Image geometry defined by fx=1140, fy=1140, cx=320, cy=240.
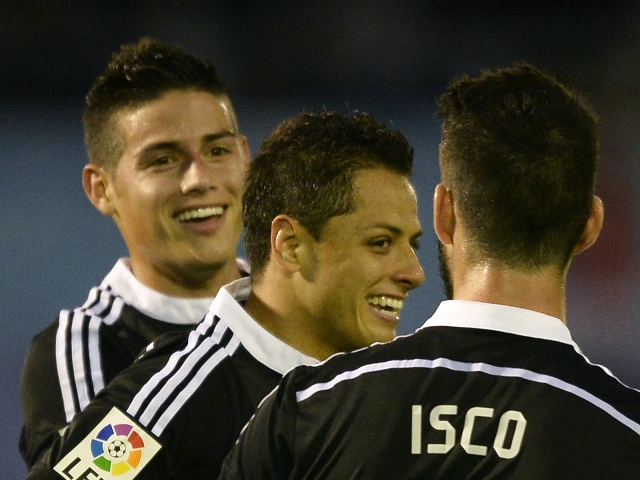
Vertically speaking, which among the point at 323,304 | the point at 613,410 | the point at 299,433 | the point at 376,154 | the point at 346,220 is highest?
the point at 376,154

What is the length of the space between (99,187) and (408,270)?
1.04 m

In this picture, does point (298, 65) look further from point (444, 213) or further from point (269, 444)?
point (269, 444)

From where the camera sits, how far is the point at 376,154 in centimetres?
258

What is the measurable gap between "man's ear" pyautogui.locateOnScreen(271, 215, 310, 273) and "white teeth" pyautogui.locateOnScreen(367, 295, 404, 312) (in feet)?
0.62

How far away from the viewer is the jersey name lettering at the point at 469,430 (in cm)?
176

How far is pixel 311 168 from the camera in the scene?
99.5 inches

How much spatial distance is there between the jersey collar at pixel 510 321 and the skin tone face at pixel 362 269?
2.04 ft

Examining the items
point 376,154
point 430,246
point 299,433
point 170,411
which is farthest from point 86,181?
point 430,246

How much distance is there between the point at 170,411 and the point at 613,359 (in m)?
4.94

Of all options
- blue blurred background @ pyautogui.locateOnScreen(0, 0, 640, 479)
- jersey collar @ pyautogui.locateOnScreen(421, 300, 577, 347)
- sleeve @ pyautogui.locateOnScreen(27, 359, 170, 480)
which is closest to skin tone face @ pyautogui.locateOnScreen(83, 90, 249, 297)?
sleeve @ pyautogui.locateOnScreen(27, 359, 170, 480)

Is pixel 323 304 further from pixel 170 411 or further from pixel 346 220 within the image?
pixel 170 411

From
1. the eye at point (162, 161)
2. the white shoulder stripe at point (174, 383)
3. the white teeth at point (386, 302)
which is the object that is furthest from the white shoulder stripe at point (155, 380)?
the eye at point (162, 161)

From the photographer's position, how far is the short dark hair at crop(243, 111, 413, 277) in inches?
98.2

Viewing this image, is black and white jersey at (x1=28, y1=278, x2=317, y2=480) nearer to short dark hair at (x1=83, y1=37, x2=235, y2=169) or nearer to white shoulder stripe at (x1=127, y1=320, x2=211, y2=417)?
white shoulder stripe at (x1=127, y1=320, x2=211, y2=417)
